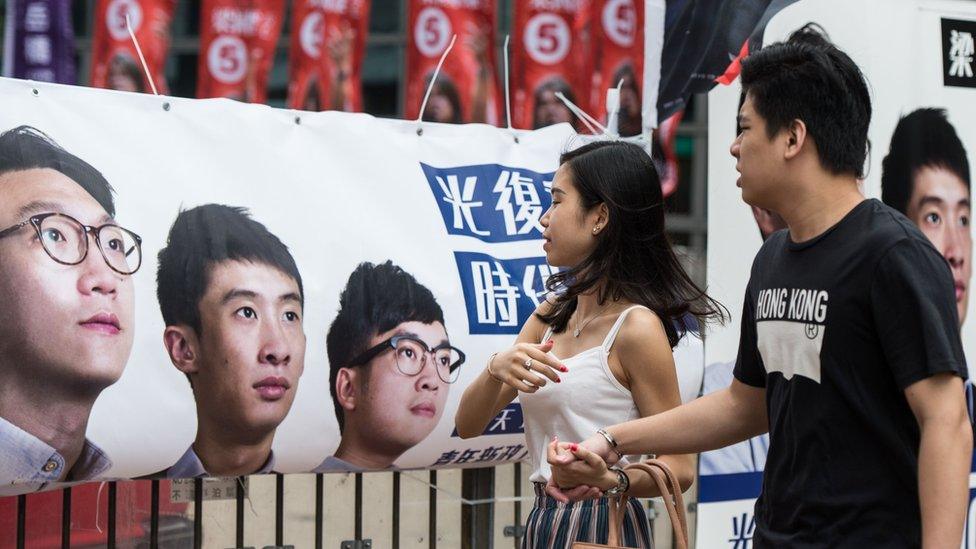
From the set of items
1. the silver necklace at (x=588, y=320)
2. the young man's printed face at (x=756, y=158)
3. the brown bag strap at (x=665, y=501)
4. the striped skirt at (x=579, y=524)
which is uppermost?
A: the young man's printed face at (x=756, y=158)

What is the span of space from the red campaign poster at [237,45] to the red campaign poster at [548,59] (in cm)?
95

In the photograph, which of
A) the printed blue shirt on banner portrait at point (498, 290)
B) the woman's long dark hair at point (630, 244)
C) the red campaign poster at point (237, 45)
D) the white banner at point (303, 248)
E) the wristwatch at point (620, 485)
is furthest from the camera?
the red campaign poster at point (237, 45)

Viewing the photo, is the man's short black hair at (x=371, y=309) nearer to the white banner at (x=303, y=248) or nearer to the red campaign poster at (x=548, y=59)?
the white banner at (x=303, y=248)

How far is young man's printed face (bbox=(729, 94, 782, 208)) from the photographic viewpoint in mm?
2252

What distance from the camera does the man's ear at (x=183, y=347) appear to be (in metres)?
3.29

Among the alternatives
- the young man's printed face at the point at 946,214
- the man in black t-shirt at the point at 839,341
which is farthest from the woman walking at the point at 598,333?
the young man's printed face at the point at 946,214

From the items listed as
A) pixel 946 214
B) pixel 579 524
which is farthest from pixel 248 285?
pixel 946 214

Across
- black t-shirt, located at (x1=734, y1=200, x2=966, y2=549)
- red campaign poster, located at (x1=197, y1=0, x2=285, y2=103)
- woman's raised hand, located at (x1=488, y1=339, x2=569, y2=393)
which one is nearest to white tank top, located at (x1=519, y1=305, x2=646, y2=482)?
woman's raised hand, located at (x1=488, y1=339, x2=569, y2=393)

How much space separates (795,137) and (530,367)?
0.71 m

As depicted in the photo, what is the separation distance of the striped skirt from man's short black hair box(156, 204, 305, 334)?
3.58 ft

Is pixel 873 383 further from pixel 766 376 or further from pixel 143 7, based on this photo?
pixel 143 7

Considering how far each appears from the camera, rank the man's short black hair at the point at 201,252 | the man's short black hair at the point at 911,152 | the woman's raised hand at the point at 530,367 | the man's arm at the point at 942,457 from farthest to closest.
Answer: the man's short black hair at the point at 911,152
the man's short black hair at the point at 201,252
the woman's raised hand at the point at 530,367
the man's arm at the point at 942,457

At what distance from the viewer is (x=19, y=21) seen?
3.67m

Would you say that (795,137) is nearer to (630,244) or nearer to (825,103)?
(825,103)
